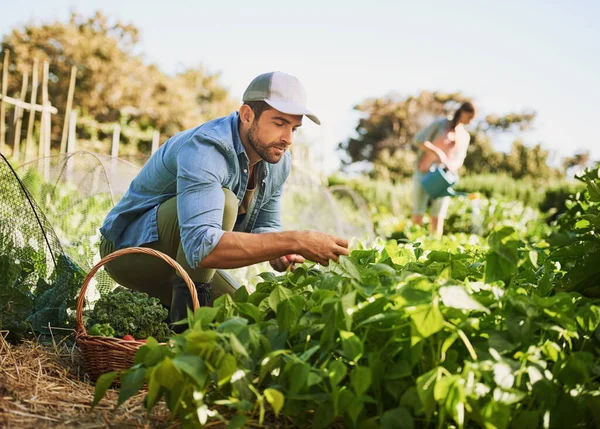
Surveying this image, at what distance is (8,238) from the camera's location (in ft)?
7.70

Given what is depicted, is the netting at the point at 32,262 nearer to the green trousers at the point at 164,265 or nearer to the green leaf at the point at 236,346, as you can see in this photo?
the green trousers at the point at 164,265

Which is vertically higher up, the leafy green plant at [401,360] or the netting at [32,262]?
the leafy green plant at [401,360]

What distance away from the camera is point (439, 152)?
625cm

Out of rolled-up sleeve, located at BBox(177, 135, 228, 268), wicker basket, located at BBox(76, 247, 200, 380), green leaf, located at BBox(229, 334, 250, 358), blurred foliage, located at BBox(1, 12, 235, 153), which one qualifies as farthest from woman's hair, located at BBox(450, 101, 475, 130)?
blurred foliage, located at BBox(1, 12, 235, 153)

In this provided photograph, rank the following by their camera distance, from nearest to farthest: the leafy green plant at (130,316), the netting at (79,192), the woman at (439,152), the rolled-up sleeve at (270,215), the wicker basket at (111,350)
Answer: the wicker basket at (111,350)
the leafy green plant at (130,316)
the rolled-up sleeve at (270,215)
the netting at (79,192)
the woman at (439,152)

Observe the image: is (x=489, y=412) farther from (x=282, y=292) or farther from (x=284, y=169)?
(x=284, y=169)

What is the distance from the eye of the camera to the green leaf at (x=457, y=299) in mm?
1274

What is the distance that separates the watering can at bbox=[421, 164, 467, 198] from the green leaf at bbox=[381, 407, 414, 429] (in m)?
4.95

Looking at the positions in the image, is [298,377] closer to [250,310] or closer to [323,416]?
[323,416]

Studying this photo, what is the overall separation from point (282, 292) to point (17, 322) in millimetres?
1136

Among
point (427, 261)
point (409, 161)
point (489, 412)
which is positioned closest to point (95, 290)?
point (427, 261)

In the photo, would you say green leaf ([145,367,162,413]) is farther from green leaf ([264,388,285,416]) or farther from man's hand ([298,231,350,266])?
man's hand ([298,231,350,266])

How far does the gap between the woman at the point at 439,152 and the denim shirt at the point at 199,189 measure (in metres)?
3.76

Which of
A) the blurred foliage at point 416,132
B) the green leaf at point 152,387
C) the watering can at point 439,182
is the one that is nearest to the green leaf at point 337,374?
the green leaf at point 152,387
